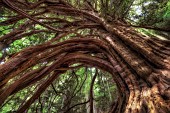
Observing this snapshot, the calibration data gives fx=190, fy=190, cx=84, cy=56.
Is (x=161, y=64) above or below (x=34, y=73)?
above

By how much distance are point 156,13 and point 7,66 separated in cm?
309

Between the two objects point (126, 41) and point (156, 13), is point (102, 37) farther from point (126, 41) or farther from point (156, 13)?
point (156, 13)

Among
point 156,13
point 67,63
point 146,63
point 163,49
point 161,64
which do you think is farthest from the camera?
point 156,13

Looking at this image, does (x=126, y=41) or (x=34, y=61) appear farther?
(x=126, y=41)

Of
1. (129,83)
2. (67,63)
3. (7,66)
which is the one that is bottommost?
(67,63)

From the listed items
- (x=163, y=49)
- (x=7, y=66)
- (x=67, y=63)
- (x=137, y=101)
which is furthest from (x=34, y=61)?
(x=163, y=49)

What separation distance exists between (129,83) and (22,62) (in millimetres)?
782

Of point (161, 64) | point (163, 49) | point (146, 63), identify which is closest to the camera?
point (161, 64)

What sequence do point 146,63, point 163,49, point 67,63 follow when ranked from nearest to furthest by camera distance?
point 146,63, point 163,49, point 67,63

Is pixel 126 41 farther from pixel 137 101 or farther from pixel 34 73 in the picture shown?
pixel 34 73

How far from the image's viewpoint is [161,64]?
1.22 meters

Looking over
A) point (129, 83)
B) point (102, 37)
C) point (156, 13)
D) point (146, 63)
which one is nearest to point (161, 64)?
point (146, 63)

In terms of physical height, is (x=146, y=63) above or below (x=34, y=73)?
above

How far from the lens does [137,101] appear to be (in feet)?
3.43
